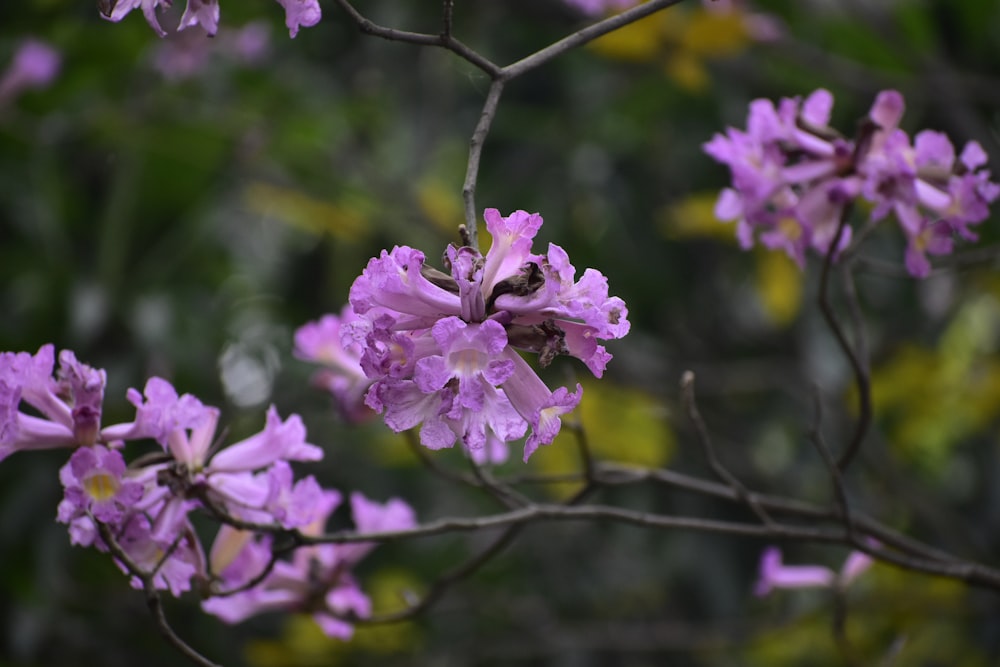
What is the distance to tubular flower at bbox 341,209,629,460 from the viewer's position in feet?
2.06

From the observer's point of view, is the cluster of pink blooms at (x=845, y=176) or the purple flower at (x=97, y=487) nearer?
the purple flower at (x=97, y=487)

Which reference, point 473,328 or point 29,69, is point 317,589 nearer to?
point 473,328

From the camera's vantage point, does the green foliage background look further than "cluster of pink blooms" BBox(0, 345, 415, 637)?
Yes

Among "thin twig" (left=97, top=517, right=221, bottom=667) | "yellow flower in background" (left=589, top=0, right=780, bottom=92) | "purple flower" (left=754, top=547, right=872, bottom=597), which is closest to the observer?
"thin twig" (left=97, top=517, right=221, bottom=667)

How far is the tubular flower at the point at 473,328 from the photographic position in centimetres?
63

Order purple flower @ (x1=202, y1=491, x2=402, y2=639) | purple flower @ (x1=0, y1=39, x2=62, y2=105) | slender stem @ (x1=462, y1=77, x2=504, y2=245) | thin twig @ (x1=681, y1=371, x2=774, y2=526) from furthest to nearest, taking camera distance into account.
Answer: purple flower @ (x1=0, y1=39, x2=62, y2=105)
purple flower @ (x1=202, y1=491, x2=402, y2=639)
thin twig @ (x1=681, y1=371, x2=774, y2=526)
slender stem @ (x1=462, y1=77, x2=504, y2=245)

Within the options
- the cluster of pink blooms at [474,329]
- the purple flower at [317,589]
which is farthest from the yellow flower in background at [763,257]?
the cluster of pink blooms at [474,329]

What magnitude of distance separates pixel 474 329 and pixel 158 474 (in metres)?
0.33

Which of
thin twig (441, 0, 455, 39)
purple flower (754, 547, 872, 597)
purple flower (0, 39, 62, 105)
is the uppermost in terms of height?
thin twig (441, 0, 455, 39)

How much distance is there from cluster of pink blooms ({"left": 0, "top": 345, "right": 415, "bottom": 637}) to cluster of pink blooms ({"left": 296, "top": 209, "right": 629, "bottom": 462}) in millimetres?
219

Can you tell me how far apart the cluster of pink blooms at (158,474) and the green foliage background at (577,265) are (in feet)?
3.79

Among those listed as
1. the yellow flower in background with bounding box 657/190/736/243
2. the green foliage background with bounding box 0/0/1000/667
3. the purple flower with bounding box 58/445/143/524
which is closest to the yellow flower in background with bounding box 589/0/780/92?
the green foliage background with bounding box 0/0/1000/667

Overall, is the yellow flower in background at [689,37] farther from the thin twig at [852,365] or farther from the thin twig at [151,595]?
the thin twig at [151,595]

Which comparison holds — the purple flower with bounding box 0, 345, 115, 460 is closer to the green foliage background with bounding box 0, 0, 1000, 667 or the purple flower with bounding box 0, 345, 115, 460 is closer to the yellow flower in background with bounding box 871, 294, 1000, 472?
the green foliage background with bounding box 0, 0, 1000, 667
